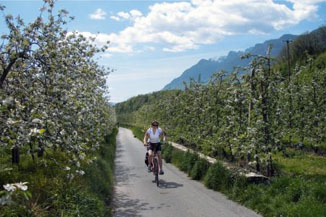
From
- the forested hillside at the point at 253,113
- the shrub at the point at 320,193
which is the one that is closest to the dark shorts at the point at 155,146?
the forested hillside at the point at 253,113

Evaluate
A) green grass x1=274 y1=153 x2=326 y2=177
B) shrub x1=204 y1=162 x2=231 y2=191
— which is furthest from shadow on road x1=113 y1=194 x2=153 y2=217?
green grass x1=274 y1=153 x2=326 y2=177

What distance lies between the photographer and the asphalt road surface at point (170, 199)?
26.3 ft

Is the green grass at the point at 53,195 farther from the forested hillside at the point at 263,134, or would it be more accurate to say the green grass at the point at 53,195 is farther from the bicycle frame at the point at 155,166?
the forested hillside at the point at 263,134

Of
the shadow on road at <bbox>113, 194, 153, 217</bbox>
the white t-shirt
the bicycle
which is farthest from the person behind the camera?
the white t-shirt

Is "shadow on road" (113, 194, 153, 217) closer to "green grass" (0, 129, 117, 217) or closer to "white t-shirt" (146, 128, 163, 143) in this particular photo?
"green grass" (0, 129, 117, 217)

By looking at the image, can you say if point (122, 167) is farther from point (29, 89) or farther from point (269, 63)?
point (29, 89)

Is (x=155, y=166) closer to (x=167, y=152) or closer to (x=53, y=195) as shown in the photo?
(x=53, y=195)

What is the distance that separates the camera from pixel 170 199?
9.39m

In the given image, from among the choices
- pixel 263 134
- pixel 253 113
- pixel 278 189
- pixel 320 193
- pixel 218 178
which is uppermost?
pixel 253 113

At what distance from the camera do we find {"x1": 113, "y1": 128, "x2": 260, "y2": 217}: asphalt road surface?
802 cm

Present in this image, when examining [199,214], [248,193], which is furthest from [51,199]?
[248,193]

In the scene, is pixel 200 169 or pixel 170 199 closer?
pixel 170 199

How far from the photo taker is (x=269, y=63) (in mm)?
9867

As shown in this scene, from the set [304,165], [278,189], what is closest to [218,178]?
[278,189]
